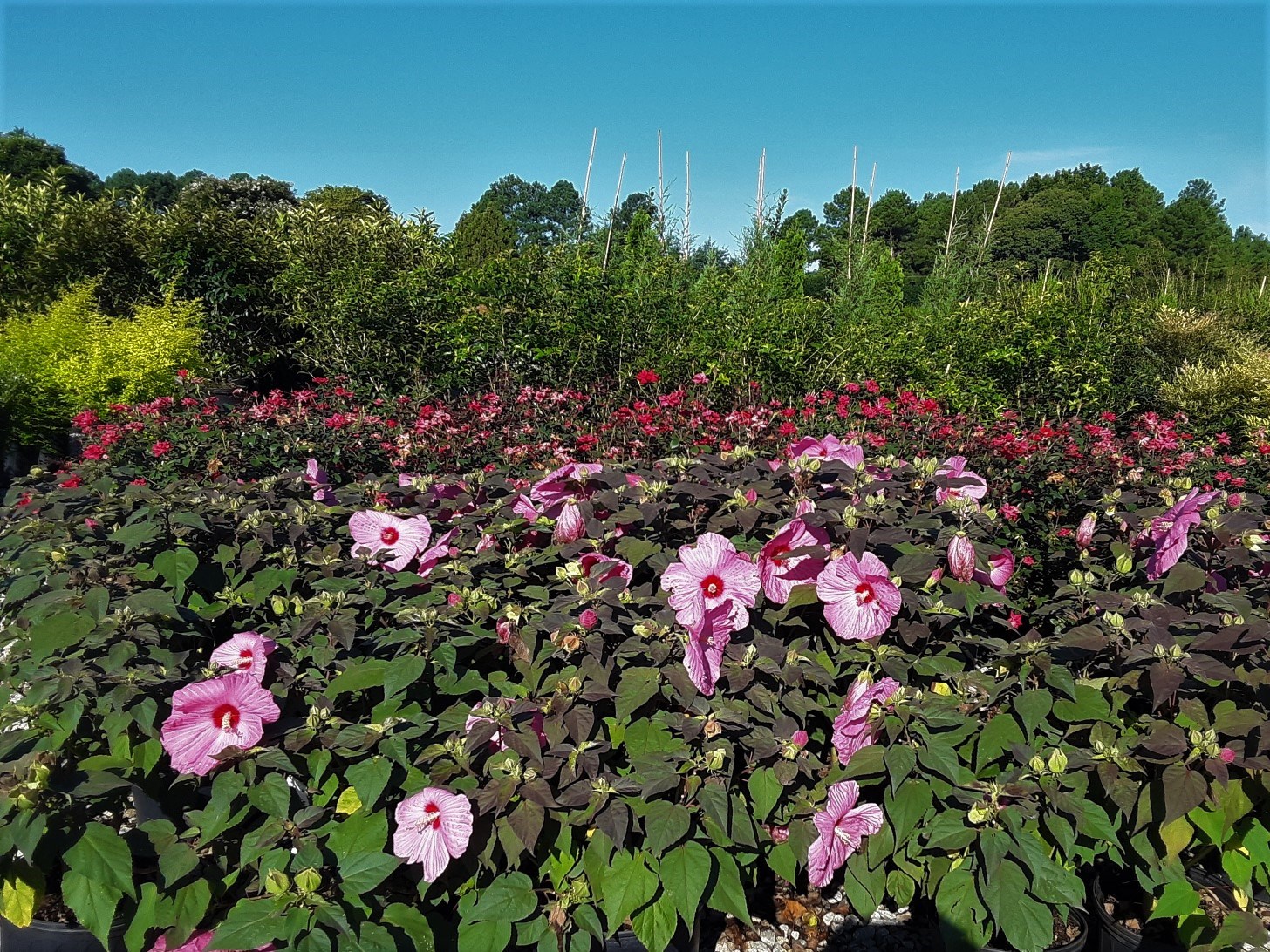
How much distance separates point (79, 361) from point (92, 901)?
5.51m

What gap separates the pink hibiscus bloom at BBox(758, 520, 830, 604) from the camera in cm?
139

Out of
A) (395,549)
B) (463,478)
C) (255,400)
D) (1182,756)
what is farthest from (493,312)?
(1182,756)

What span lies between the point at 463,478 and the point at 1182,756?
59.5 inches

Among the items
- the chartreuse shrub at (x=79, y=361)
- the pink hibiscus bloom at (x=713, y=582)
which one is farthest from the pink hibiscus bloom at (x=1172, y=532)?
the chartreuse shrub at (x=79, y=361)

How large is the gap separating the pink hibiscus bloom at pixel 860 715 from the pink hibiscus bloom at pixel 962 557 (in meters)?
0.23

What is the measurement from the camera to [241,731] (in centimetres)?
125

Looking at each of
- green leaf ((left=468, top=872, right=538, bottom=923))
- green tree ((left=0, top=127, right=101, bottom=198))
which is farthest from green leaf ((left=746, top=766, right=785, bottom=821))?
green tree ((left=0, top=127, right=101, bottom=198))

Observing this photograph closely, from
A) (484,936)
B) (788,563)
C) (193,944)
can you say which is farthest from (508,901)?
(788,563)

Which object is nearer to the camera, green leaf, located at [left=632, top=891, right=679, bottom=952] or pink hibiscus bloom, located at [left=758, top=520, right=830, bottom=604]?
green leaf, located at [left=632, top=891, right=679, bottom=952]

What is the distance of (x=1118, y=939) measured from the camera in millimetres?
1408

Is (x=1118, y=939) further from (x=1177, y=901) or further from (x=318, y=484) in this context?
(x=318, y=484)

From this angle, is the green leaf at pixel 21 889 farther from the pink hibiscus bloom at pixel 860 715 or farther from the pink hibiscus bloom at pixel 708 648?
the pink hibiscus bloom at pixel 860 715

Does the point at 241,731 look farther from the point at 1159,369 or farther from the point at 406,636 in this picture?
the point at 1159,369

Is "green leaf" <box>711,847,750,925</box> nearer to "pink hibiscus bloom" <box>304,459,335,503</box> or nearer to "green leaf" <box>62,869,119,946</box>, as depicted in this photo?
"green leaf" <box>62,869,119,946</box>
